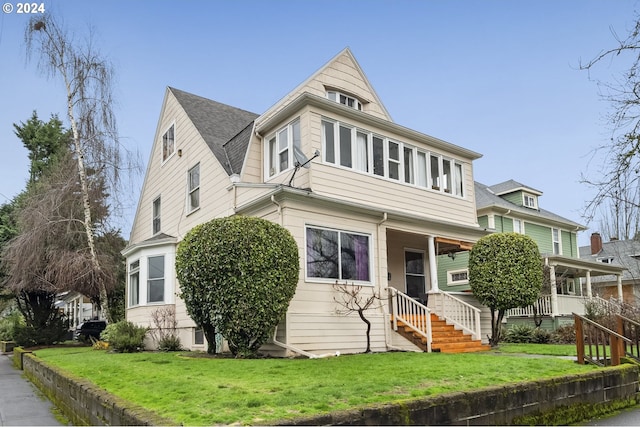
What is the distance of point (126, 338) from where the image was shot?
1390 cm

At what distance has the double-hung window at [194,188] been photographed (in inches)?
630

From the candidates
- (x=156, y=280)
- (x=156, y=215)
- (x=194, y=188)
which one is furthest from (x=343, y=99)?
(x=156, y=215)

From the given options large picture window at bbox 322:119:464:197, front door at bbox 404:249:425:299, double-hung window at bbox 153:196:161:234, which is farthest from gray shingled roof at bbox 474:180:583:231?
double-hung window at bbox 153:196:161:234

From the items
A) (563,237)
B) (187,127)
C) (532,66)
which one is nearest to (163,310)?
(187,127)

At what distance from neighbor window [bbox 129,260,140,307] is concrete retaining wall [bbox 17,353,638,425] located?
8370mm

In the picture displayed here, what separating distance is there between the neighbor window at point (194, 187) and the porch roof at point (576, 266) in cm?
1459

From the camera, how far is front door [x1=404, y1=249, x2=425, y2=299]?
53.6ft

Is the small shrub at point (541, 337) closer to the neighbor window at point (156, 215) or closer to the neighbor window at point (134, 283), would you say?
the neighbor window at point (134, 283)

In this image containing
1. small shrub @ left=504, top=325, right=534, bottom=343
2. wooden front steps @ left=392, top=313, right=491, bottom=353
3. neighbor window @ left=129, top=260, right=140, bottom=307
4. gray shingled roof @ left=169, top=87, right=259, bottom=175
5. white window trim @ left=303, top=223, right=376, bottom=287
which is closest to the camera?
white window trim @ left=303, top=223, right=376, bottom=287

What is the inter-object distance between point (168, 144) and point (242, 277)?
10.2 m

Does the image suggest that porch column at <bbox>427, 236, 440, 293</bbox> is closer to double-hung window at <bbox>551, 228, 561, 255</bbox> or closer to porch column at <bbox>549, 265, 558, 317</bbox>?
porch column at <bbox>549, 265, 558, 317</bbox>

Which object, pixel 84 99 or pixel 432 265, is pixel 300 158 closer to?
pixel 432 265

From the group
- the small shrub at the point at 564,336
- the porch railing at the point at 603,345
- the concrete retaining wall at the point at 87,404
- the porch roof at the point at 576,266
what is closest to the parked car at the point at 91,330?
the concrete retaining wall at the point at 87,404

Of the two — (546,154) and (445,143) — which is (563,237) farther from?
(546,154)
